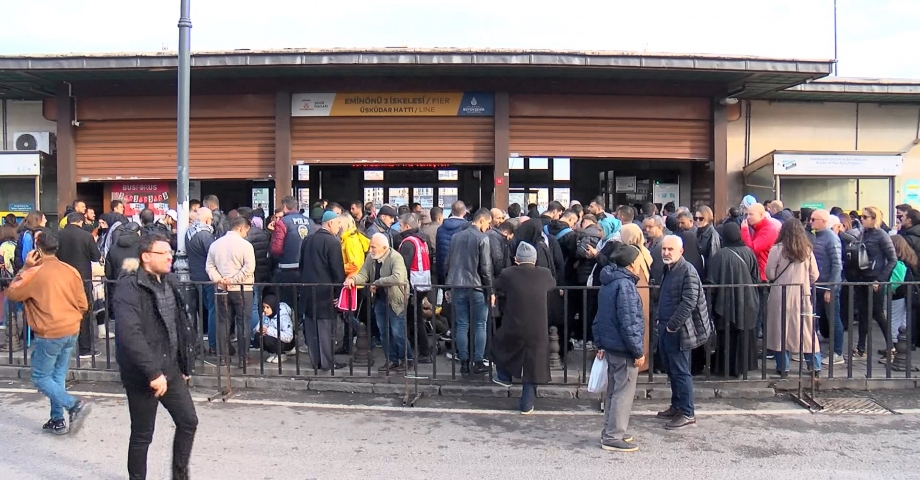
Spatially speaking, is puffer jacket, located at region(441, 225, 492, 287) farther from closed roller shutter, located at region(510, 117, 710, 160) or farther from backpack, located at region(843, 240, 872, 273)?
closed roller shutter, located at region(510, 117, 710, 160)

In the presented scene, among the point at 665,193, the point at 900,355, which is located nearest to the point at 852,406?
the point at 900,355

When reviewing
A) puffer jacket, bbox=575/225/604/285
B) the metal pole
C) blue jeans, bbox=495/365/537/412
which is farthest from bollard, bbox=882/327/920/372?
the metal pole

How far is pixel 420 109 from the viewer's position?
47.4 ft

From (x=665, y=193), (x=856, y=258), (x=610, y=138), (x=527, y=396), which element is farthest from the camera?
(x=665, y=193)

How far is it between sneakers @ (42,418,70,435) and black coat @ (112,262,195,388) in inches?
85.7

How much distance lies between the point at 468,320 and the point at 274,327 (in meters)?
2.38

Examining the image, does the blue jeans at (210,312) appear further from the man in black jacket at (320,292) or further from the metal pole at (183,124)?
the man in black jacket at (320,292)

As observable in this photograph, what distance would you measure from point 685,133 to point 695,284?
9623 mm

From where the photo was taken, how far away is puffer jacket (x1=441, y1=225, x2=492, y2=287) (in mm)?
7949

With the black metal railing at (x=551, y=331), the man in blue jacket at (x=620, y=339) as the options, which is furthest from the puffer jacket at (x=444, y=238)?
the man in blue jacket at (x=620, y=339)

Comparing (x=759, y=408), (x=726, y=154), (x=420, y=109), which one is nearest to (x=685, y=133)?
(x=726, y=154)

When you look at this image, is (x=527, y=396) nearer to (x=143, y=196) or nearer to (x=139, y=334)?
(x=139, y=334)

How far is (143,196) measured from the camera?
15250 millimetres

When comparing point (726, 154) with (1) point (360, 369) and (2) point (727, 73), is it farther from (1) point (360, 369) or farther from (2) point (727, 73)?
(1) point (360, 369)
